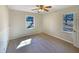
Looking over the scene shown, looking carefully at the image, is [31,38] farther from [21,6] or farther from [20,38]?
[21,6]

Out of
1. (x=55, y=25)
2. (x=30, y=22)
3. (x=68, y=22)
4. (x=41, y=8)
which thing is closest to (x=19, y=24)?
(x=30, y=22)

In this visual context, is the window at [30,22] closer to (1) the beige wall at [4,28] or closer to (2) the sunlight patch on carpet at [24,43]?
(2) the sunlight patch on carpet at [24,43]

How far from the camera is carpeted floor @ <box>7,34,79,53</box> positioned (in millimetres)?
1791

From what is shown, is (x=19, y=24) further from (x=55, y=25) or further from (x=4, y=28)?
(x=55, y=25)

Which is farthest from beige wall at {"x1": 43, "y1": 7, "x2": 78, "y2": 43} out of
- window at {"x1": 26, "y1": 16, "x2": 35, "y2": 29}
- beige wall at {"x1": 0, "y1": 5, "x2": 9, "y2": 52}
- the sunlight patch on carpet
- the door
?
beige wall at {"x1": 0, "y1": 5, "x2": 9, "y2": 52}

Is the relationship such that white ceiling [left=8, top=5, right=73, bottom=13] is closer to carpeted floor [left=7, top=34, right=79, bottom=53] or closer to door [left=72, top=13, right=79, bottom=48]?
door [left=72, top=13, right=79, bottom=48]

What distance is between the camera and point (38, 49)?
1.82m

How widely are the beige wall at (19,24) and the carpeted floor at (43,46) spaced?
0.09m

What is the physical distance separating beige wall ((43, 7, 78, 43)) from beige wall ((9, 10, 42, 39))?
0.43ft

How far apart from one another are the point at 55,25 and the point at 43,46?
47 centimetres

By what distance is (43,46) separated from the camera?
6.07 feet

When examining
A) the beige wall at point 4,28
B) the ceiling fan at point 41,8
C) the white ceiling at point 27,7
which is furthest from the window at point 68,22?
the beige wall at point 4,28
